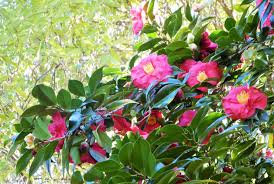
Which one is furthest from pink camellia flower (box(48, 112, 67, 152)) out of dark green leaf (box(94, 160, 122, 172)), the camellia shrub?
dark green leaf (box(94, 160, 122, 172))

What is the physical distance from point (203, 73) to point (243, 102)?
0.31 ft

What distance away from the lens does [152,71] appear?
891 mm

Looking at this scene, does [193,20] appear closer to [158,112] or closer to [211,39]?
[211,39]

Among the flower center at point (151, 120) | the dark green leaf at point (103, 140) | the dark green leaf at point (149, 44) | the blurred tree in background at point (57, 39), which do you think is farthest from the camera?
the blurred tree in background at point (57, 39)

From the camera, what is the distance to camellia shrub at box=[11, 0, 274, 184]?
766 millimetres

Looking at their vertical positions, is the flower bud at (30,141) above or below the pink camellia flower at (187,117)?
above

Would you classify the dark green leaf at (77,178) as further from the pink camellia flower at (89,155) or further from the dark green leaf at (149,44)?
the dark green leaf at (149,44)

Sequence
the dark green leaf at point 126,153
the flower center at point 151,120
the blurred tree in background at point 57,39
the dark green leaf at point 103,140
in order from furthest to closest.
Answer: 1. the blurred tree in background at point 57,39
2. the flower center at point 151,120
3. the dark green leaf at point 103,140
4. the dark green leaf at point 126,153

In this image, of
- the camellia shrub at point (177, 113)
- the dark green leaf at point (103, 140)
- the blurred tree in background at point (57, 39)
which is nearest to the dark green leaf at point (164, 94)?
the camellia shrub at point (177, 113)

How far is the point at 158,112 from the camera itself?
891mm

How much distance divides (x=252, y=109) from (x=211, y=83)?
11 centimetres

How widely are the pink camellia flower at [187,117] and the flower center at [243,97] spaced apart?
3.7 inches

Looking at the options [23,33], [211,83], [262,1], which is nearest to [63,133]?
[211,83]

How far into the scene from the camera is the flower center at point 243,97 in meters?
0.79
